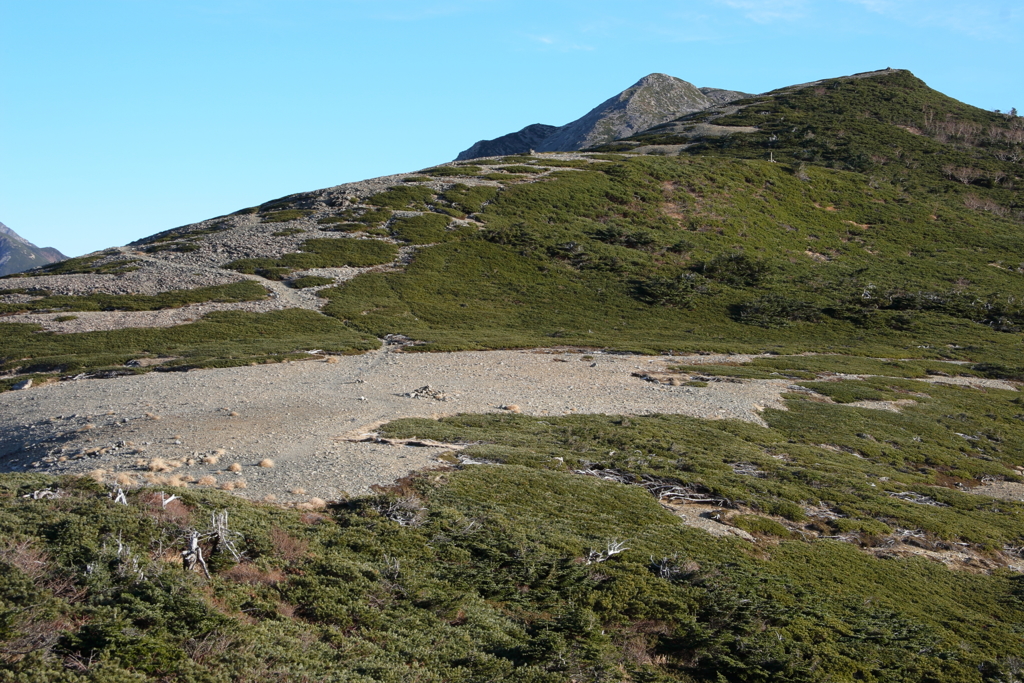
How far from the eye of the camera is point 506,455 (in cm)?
2031

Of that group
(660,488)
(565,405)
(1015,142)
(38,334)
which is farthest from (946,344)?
(1015,142)

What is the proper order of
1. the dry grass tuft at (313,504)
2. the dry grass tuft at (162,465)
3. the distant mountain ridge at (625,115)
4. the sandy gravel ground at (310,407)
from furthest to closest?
the distant mountain ridge at (625,115)
the sandy gravel ground at (310,407)
the dry grass tuft at (162,465)
the dry grass tuft at (313,504)

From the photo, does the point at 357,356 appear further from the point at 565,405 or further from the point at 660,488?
the point at 660,488

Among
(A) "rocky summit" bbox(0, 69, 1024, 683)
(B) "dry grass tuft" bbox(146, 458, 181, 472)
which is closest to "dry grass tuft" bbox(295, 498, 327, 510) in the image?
(A) "rocky summit" bbox(0, 69, 1024, 683)

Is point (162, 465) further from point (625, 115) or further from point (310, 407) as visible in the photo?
point (625, 115)

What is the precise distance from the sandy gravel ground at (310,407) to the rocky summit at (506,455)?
0.21 metres

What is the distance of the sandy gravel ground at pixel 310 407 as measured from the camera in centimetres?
1783

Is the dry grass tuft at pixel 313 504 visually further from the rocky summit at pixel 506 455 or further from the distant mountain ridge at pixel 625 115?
the distant mountain ridge at pixel 625 115

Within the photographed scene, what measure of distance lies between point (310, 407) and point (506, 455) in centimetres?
962

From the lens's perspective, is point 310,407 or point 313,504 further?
point 310,407

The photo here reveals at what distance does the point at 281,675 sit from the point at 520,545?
6.13 m

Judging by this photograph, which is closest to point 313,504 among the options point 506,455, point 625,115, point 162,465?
point 162,465

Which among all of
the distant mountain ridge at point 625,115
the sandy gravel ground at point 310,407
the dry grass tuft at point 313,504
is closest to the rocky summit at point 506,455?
the dry grass tuft at point 313,504

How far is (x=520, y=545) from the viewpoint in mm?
14000
